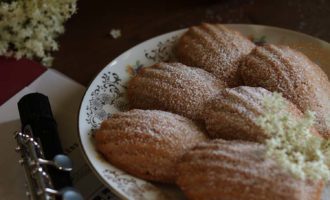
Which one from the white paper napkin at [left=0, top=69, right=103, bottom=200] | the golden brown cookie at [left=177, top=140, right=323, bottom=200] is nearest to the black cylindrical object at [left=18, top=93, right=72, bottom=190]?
the white paper napkin at [left=0, top=69, right=103, bottom=200]

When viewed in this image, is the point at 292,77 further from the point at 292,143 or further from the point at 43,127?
the point at 43,127

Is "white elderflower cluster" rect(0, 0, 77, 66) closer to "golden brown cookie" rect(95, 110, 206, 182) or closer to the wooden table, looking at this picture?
the wooden table

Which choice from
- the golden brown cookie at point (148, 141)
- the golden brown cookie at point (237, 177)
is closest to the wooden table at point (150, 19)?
the golden brown cookie at point (148, 141)

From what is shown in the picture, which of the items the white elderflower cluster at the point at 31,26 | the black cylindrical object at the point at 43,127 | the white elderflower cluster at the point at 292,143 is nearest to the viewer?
the white elderflower cluster at the point at 292,143

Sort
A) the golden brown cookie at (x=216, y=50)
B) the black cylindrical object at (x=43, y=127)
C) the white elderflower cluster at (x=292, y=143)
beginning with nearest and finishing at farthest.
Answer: the white elderflower cluster at (x=292, y=143)
the black cylindrical object at (x=43, y=127)
the golden brown cookie at (x=216, y=50)

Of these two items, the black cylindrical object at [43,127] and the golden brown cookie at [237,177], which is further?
the black cylindrical object at [43,127]

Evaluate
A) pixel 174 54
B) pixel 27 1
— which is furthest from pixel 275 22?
pixel 27 1

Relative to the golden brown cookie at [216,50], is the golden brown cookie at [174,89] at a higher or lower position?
lower

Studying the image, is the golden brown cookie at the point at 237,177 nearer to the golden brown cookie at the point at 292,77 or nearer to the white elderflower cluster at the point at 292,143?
the white elderflower cluster at the point at 292,143

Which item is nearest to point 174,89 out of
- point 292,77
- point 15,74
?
point 292,77
